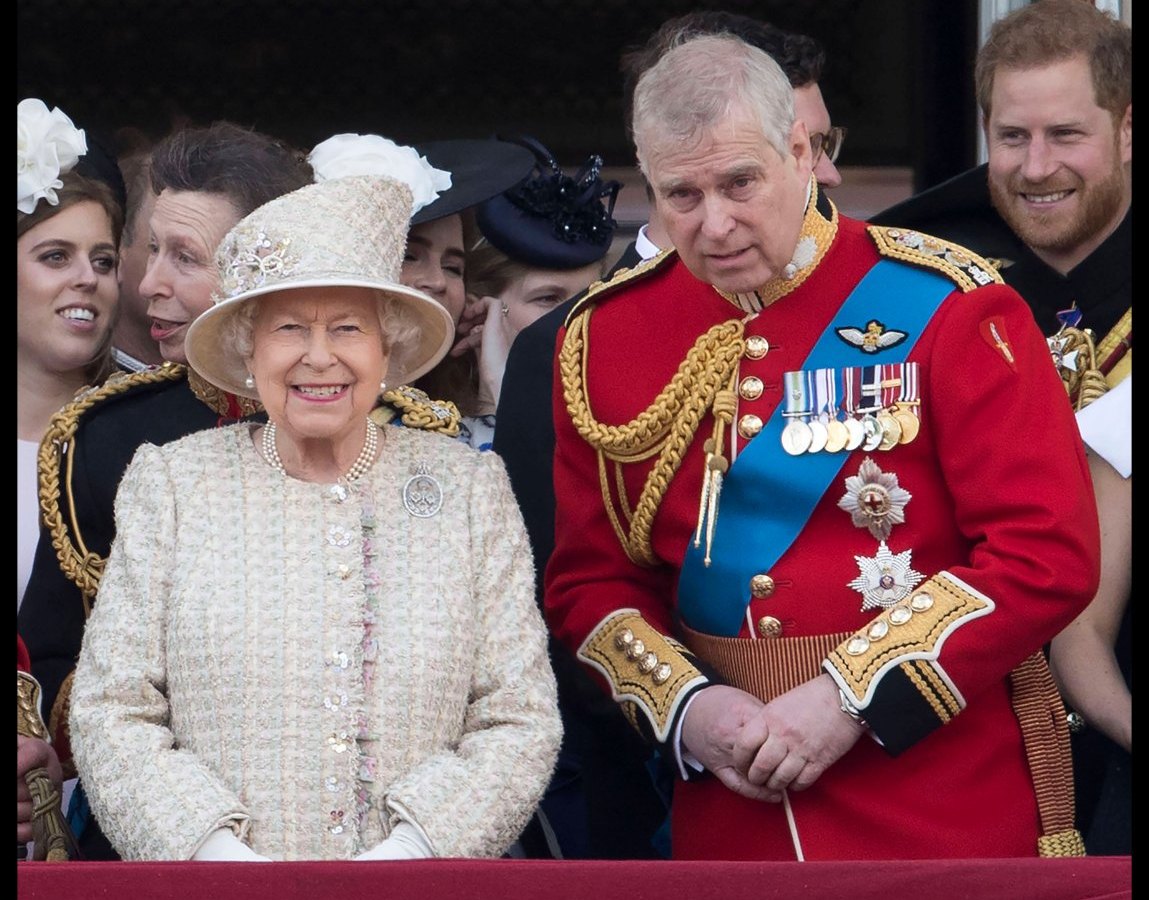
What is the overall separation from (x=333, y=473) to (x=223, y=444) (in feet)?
0.51

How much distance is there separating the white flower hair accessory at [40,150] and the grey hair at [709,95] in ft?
3.41

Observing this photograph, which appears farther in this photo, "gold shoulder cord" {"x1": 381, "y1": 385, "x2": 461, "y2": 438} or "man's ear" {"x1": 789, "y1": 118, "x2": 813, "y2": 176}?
"gold shoulder cord" {"x1": 381, "y1": 385, "x2": 461, "y2": 438}

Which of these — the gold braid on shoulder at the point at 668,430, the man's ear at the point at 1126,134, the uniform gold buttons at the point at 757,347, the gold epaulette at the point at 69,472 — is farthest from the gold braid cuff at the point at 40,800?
the man's ear at the point at 1126,134

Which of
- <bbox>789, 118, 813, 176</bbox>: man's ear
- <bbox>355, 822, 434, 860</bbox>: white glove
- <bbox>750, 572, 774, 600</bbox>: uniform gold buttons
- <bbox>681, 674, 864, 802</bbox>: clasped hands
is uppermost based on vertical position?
<bbox>789, 118, 813, 176</bbox>: man's ear

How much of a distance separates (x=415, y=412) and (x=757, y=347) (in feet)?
1.67

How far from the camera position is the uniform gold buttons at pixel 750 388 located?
3041mm

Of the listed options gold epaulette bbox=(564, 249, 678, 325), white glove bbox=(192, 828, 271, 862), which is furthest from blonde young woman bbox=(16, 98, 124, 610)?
white glove bbox=(192, 828, 271, 862)

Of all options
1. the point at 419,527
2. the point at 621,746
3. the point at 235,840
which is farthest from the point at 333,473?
the point at 621,746

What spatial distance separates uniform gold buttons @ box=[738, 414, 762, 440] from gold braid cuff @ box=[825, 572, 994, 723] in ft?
1.06

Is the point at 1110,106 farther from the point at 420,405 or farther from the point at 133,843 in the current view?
the point at 133,843

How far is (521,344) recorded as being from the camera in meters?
3.56

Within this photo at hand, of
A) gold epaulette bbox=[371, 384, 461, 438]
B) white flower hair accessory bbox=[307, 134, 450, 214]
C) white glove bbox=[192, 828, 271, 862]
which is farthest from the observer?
white flower hair accessory bbox=[307, 134, 450, 214]

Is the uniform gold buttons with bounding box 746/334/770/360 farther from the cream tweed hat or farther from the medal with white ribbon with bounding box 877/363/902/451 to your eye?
the cream tweed hat

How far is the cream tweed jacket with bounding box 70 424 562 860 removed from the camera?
2.77 meters
